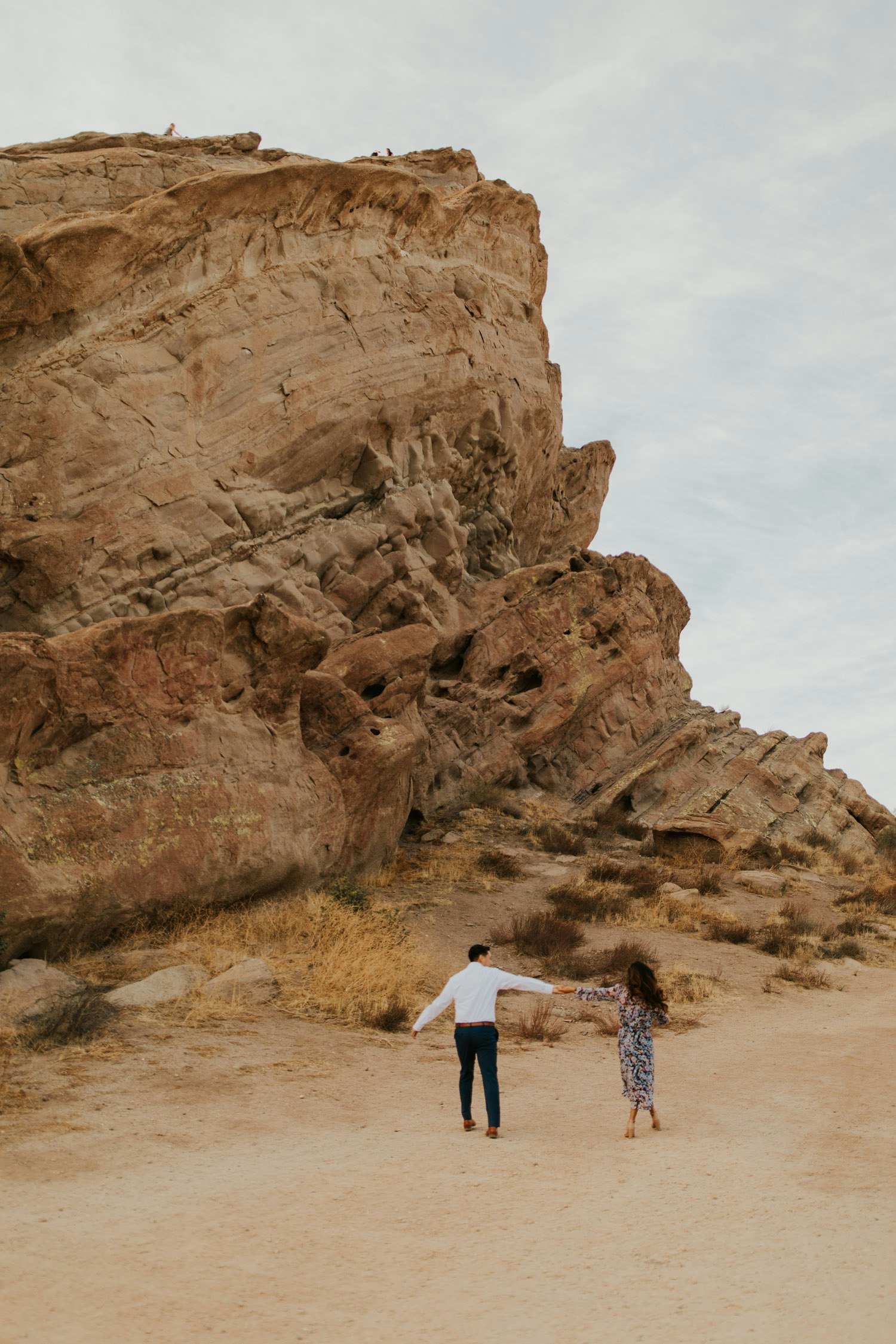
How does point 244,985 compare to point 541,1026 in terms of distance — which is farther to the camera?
point 541,1026

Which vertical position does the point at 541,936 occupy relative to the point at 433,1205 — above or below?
above

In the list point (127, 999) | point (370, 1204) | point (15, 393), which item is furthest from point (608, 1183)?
point (15, 393)

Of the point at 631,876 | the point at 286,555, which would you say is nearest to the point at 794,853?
the point at 631,876

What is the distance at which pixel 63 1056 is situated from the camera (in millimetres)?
9023

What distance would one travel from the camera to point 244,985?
447 inches

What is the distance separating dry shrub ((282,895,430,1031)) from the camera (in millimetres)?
11484

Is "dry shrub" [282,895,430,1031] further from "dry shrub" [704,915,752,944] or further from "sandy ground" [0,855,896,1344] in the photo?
"dry shrub" [704,915,752,944]

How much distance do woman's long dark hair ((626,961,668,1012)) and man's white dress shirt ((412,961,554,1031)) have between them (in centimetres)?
68

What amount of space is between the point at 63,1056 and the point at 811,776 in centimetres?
2197

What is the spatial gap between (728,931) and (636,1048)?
359 inches

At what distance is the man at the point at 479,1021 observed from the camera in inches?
311

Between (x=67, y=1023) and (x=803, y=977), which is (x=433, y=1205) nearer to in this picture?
(x=67, y=1023)

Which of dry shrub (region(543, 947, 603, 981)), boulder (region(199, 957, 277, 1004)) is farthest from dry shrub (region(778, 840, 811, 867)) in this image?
boulder (region(199, 957, 277, 1004))

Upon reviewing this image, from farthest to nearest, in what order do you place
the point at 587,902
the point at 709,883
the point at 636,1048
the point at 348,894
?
1. the point at 709,883
2. the point at 587,902
3. the point at 348,894
4. the point at 636,1048
